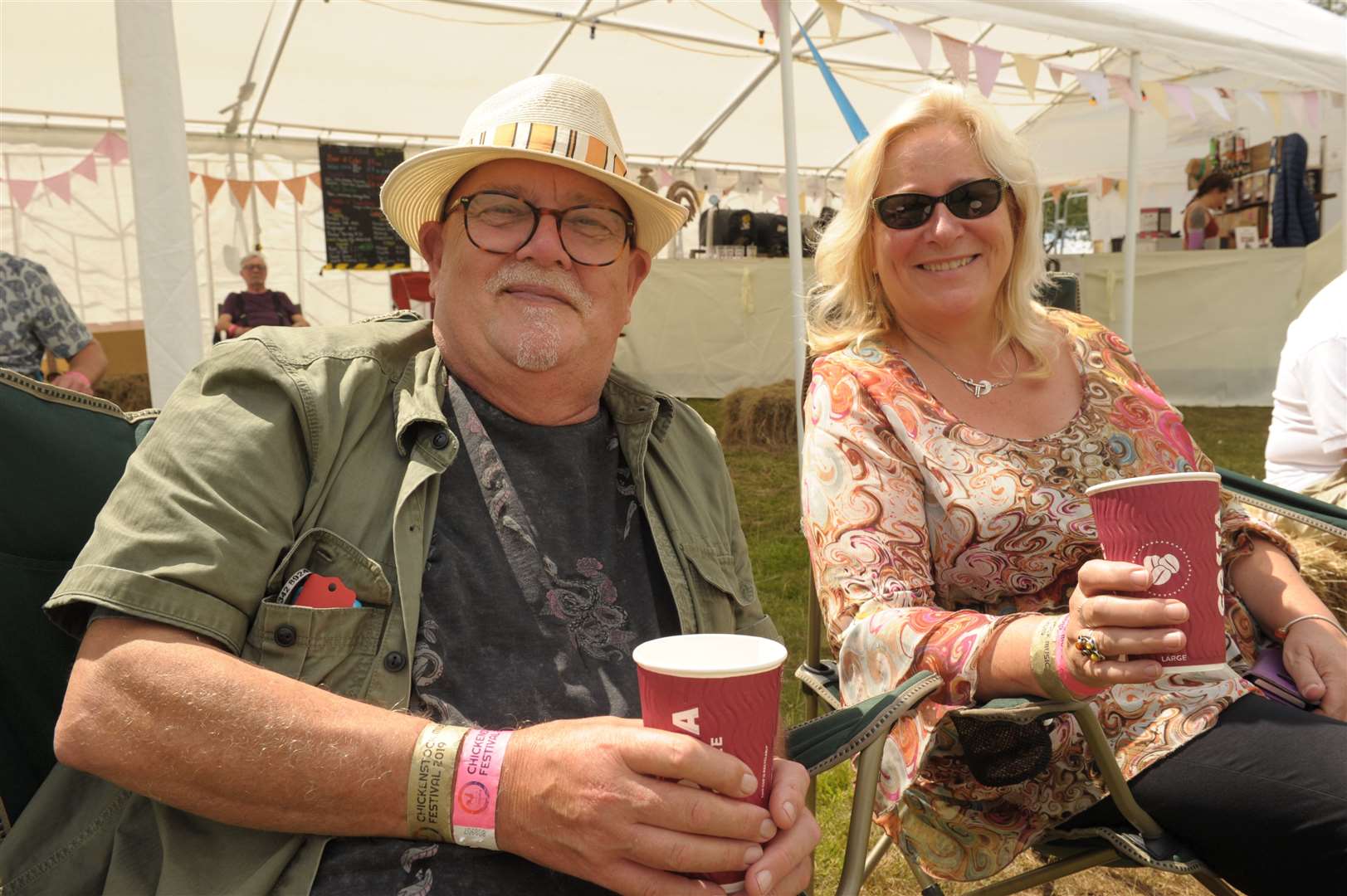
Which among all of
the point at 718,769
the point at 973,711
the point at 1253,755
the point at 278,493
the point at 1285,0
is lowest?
the point at 1253,755

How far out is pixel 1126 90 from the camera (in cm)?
639

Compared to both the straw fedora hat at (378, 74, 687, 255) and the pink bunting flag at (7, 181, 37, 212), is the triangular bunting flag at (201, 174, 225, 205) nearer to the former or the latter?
the pink bunting flag at (7, 181, 37, 212)

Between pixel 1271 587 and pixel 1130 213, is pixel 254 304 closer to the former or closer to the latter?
pixel 1130 213

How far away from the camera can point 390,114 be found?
9.66 m

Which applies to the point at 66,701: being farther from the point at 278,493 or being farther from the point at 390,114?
the point at 390,114

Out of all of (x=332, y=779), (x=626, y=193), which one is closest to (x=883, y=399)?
(x=626, y=193)

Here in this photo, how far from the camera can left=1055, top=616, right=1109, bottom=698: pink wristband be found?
1.44 m

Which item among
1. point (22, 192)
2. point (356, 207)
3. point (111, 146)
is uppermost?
point (111, 146)

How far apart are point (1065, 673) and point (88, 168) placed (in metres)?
10.0

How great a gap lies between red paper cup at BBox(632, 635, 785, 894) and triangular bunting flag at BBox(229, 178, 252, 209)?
31.9ft

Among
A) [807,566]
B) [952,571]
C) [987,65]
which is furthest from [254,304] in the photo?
[952,571]

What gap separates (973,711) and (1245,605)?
92 cm

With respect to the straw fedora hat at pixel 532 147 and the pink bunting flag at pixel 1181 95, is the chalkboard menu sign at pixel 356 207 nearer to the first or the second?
the pink bunting flag at pixel 1181 95

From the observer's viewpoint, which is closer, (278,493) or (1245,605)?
(278,493)
